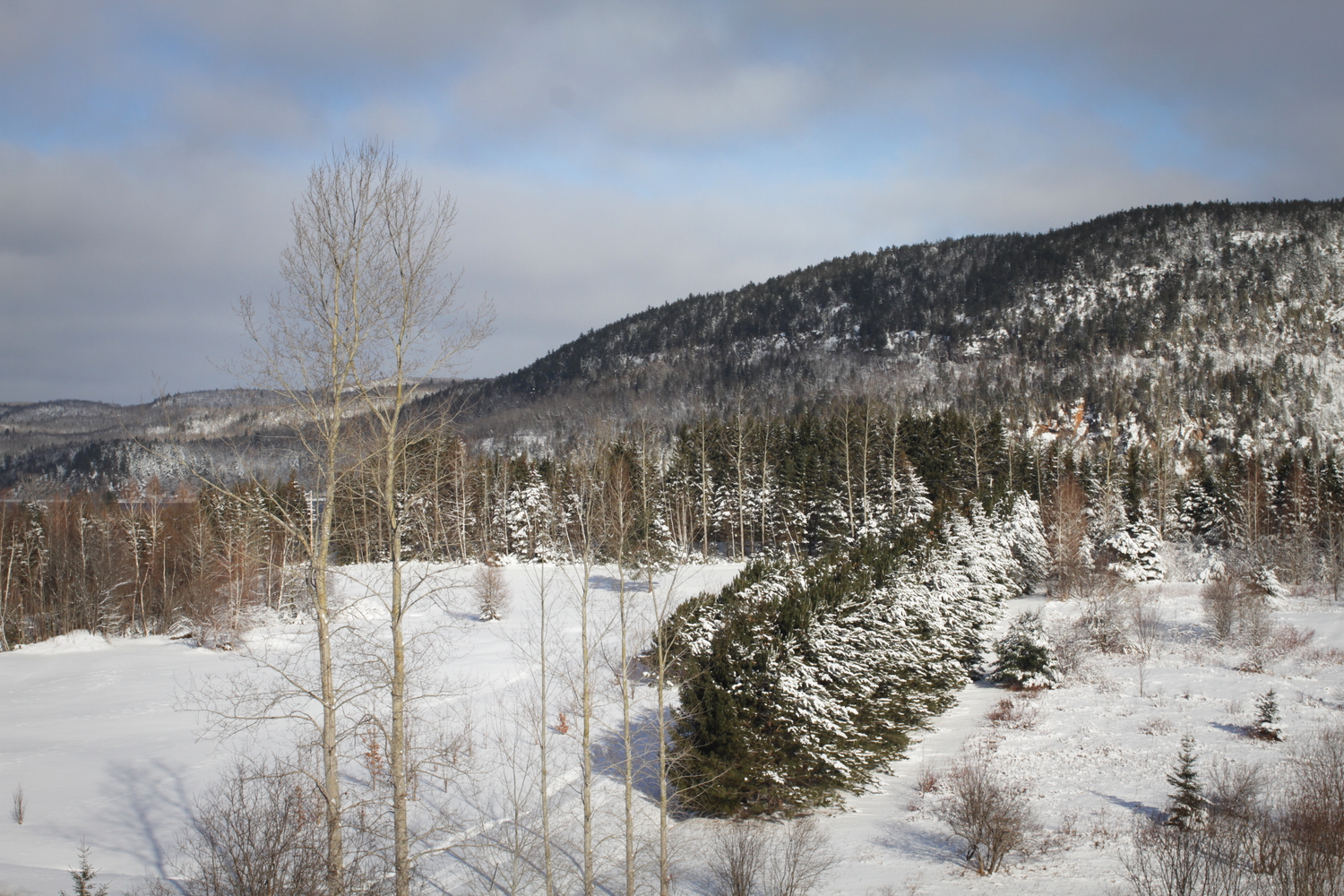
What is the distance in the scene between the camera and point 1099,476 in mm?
69188

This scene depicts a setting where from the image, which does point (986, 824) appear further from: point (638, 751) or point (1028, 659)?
point (1028, 659)

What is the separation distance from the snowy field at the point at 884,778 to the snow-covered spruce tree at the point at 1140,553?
731 cm

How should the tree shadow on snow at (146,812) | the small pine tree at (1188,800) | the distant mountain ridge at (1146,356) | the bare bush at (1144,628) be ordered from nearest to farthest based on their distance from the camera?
1. the small pine tree at (1188,800)
2. the tree shadow on snow at (146,812)
3. the bare bush at (1144,628)
4. the distant mountain ridge at (1146,356)

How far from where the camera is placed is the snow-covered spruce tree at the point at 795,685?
1981 cm

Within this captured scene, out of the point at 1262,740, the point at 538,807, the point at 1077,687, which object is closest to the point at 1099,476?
the point at 1077,687

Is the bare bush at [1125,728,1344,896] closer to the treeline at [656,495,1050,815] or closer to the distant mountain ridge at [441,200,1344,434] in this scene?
the treeline at [656,495,1050,815]

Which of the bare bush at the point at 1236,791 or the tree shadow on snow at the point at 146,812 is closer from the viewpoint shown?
the bare bush at the point at 1236,791

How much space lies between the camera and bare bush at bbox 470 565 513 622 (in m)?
44.4

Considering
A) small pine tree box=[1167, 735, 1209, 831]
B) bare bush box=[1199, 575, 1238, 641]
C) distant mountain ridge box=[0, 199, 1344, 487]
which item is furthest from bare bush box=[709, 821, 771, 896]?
distant mountain ridge box=[0, 199, 1344, 487]

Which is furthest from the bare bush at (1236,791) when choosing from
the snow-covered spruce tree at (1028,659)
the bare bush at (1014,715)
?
the snow-covered spruce tree at (1028,659)

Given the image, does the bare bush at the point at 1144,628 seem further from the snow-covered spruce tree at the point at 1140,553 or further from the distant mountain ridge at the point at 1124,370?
the distant mountain ridge at the point at 1124,370

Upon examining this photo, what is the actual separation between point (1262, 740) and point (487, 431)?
153021 mm

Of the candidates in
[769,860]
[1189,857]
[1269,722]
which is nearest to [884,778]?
[769,860]

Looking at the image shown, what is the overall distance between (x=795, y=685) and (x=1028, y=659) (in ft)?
58.2
